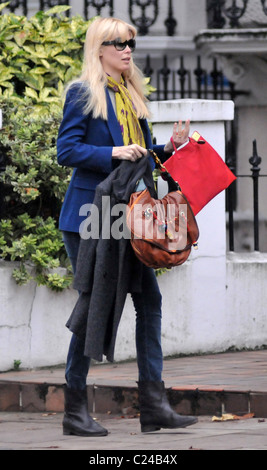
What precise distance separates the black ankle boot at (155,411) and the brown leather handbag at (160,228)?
2.10 feet

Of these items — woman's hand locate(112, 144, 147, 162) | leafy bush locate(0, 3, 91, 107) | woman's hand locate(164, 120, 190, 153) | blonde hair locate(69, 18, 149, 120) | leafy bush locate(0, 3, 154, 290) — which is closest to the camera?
woman's hand locate(112, 144, 147, 162)

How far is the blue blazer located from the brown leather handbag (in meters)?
0.26

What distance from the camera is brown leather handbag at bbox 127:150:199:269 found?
214 inches

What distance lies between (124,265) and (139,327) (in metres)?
0.36

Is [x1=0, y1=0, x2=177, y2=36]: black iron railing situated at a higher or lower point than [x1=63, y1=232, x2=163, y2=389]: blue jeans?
higher

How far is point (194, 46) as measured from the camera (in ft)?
49.6

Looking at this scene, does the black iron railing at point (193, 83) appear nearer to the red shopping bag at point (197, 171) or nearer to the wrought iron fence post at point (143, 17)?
the wrought iron fence post at point (143, 17)

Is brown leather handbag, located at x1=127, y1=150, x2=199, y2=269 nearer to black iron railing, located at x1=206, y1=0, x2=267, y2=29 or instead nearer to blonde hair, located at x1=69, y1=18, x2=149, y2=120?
blonde hair, located at x1=69, y1=18, x2=149, y2=120

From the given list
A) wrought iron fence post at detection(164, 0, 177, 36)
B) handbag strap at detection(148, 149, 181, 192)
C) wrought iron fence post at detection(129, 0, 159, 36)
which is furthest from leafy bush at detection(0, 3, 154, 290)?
wrought iron fence post at detection(164, 0, 177, 36)

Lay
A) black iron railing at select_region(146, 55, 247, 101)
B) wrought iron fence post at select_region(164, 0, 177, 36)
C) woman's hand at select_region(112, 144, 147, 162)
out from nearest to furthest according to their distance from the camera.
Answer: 1. woman's hand at select_region(112, 144, 147, 162)
2. black iron railing at select_region(146, 55, 247, 101)
3. wrought iron fence post at select_region(164, 0, 177, 36)

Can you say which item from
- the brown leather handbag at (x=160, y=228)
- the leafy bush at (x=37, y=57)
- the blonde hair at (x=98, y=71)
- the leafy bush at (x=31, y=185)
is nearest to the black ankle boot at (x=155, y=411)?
the brown leather handbag at (x=160, y=228)

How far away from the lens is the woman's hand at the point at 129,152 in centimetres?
556

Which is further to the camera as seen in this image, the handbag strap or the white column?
the white column
